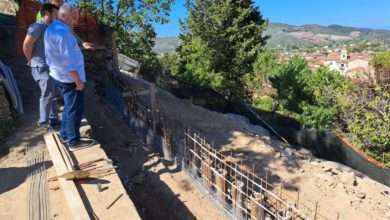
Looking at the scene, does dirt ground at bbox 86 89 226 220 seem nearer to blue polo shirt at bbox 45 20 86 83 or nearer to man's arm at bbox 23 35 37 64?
blue polo shirt at bbox 45 20 86 83

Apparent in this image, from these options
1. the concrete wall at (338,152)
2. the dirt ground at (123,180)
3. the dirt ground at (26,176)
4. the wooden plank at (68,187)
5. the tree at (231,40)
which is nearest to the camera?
the wooden plank at (68,187)

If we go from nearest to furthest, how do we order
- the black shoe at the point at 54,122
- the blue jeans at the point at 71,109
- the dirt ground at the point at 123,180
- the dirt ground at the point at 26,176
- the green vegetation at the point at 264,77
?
the dirt ground at the point at 26,176 < the dirt ground at the point at 123,180 < the blue jeans at the point at 71,109 < the black shoe at the point at 54,122 < the green vegetation at the point at 264,77

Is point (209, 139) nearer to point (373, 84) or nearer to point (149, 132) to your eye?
point (149, 132)

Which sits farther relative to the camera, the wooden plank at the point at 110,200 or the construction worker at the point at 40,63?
the construction worker at the point at 40,63

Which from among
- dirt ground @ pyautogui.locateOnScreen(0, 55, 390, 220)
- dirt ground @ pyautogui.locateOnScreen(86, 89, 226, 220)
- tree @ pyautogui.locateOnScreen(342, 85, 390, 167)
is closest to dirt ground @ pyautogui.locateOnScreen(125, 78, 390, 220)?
dirt ground @ pyautogui.locateOnScreen(0, 55, 390, 220)

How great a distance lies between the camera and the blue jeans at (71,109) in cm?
320

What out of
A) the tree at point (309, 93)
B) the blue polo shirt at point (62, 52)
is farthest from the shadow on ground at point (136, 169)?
the tree at point (309, 93)

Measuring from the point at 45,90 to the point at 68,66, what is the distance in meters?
0.90

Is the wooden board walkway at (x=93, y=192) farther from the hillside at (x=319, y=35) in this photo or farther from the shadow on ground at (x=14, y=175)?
the hillside at (x=319, y=35)

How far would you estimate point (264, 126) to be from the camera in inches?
380

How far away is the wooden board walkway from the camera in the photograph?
2.47 m

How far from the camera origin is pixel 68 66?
3.00m

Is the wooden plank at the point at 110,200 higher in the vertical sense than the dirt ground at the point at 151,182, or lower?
higher

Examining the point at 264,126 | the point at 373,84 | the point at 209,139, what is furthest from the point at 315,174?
the point at 373,84
